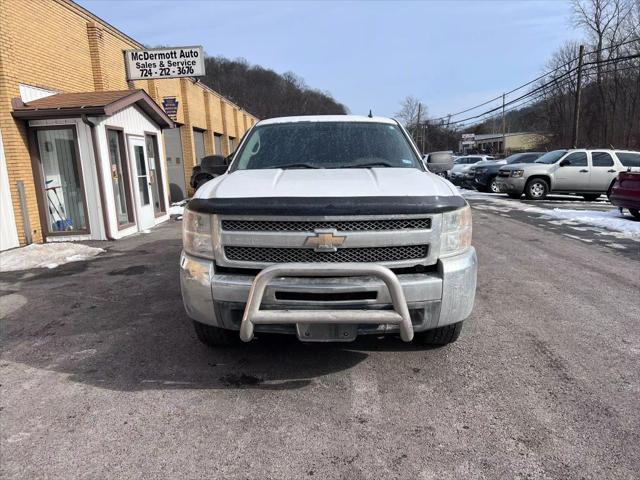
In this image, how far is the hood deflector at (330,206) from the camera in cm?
302

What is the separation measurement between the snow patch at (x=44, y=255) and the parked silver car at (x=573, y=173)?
15031 mm

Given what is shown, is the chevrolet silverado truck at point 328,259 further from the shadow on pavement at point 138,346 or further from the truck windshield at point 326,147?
the truck windshield at point 326,147

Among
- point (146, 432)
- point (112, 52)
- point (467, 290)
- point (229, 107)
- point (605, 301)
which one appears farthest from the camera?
point (229, 107)

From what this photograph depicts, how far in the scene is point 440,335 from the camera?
12.2 feet

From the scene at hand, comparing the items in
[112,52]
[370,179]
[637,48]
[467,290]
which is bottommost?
[467,290]

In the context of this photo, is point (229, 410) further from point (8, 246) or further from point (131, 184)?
point (131, 184)

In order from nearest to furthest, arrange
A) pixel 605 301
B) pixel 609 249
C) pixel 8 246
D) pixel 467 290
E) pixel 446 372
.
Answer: pixel 467 290 < pixel 446 372 < pixel 605 301 < pixel 609 249 < pixel 8 246

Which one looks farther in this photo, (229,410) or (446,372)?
(446,372)

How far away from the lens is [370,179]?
3557 mm

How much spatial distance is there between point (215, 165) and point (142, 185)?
8.24 meters

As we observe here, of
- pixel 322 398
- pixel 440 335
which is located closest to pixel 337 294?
pixel 322 398

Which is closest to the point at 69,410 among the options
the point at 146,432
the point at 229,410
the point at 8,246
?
the point at 146,432

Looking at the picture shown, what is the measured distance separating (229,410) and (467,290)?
1.81m

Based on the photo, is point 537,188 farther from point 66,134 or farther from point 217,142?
point 217,142
